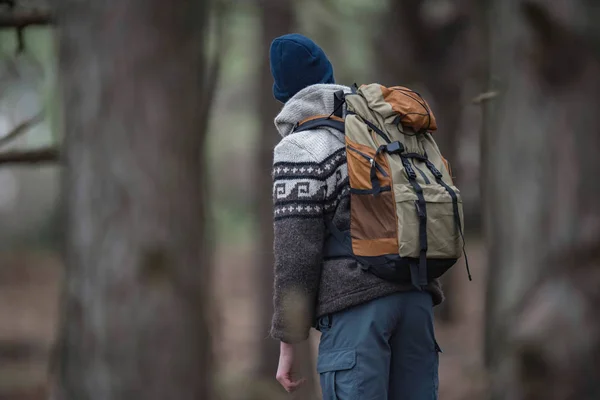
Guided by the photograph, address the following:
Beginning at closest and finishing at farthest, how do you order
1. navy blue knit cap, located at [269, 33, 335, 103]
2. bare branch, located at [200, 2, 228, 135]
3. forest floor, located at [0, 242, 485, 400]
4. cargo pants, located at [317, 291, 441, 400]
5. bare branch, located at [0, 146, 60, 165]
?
cargo pants, located at [317, 291, 441, 400], navy blue knit cap, located at [269, 33, 335, 103], bare branch, located at [0, 146, 60, 165], bare branch, located at [200, 2, 228, 135], forest floor, located at [0, 242, 485, 400]

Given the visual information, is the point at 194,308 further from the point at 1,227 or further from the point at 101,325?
the point at 1,227

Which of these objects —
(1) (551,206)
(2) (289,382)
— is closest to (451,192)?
(1) (551,206)

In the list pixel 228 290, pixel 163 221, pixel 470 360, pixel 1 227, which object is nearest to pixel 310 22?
pixel 470 360

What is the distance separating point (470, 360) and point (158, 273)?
7.78 m

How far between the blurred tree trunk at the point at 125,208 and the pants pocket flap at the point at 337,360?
179 centimetres

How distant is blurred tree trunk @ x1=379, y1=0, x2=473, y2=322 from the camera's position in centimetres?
989

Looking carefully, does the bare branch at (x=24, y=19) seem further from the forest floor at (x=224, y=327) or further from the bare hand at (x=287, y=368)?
the bare hand at (x=287, y=368)

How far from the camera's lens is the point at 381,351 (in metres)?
2.68

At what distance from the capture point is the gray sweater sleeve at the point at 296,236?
2695 millimetres

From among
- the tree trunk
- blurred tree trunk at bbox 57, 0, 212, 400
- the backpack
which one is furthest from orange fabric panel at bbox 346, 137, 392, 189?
the tree trunk

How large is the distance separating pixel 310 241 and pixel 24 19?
2.17 meters

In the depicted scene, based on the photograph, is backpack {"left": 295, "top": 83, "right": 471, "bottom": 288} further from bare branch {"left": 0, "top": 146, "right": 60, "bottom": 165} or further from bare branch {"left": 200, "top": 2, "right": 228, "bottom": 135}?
bare branch {"left": 0, "top": 146, "right": 60, "bottom": 165}

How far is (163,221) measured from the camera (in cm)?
439

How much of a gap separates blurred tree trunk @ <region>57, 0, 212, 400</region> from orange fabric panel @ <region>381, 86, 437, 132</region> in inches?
73.4
